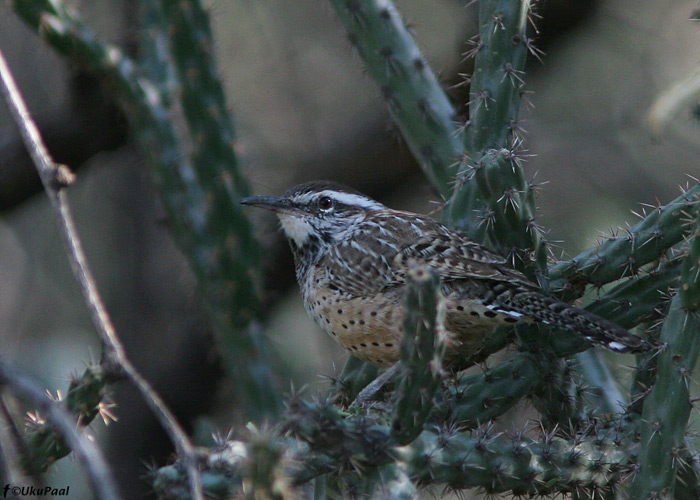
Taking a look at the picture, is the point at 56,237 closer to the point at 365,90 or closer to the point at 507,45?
the point at 365,90

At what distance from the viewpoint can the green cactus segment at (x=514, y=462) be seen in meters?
2.09

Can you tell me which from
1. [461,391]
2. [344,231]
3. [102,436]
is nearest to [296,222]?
[344,231]

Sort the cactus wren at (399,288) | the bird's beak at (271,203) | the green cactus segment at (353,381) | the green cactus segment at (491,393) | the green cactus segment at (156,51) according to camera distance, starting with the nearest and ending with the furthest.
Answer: the cactus wren at (399,288) → the green cactus segment at (491,393) → the green cactus segment at (353,381) → the bird's beak at (271,203) → the green cactus segment at (156,51)

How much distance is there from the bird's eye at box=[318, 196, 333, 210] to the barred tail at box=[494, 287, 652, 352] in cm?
98

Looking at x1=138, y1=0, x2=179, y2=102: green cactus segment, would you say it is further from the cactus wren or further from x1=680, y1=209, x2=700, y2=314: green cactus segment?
x1=680, y1=209, x2=700, y2=314: green cactus segment

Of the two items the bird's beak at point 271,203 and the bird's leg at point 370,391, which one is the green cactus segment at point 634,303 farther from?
the bird's beak at point 271,203

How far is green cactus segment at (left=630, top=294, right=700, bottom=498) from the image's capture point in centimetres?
212

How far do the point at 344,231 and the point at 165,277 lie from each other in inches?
96.0

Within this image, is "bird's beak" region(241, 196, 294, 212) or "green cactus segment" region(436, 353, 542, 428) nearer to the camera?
"green cactus segment" region(436, 353, 542, 428)

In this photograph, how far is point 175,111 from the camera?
3.65 m

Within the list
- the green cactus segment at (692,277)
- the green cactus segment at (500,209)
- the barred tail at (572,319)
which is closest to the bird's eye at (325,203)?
the green cactus segment at (500,209)

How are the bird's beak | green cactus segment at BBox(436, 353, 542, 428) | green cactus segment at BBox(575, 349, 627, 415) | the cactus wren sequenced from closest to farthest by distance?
the cactus wren
green cactus segment at BBox(436, 353, 542, 428)
green cactus segment at BBox(575, 349, 627, 415)
the bird's beak

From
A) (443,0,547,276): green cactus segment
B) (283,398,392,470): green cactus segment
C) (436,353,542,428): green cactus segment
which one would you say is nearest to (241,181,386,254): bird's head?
(443,0,547,276): green cactus segment

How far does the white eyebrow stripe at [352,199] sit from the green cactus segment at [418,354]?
5.10 ft
